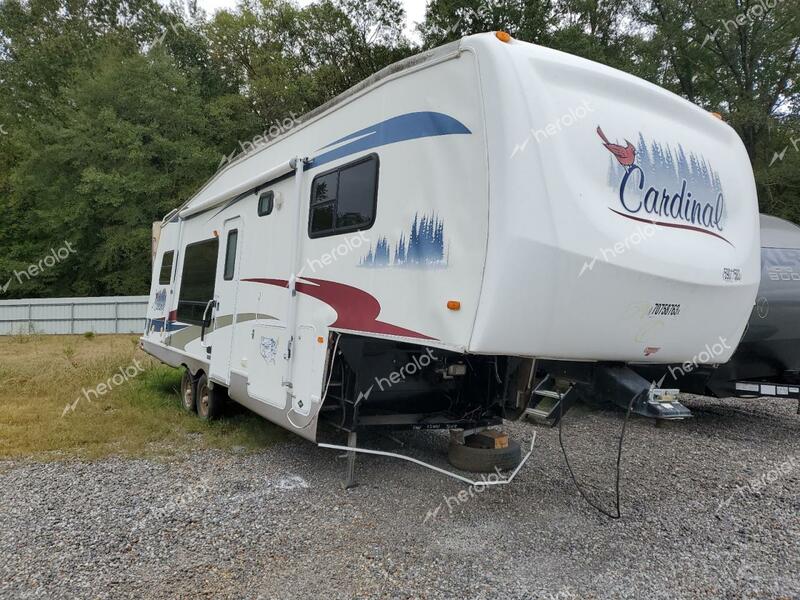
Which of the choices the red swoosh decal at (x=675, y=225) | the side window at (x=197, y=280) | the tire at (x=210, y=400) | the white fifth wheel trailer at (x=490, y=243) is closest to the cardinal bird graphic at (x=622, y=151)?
the white fifth wheel trailer at (x=490, y=243)

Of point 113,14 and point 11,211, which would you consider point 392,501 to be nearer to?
point 11,211

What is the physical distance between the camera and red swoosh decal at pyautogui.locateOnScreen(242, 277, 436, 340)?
3931 millimetres

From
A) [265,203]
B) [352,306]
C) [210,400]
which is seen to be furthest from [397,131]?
→ [210,400]

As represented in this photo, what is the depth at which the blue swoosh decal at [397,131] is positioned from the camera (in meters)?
3.61

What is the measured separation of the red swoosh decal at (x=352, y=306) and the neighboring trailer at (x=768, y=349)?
144 inches

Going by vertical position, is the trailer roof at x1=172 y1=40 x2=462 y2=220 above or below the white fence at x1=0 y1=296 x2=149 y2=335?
above

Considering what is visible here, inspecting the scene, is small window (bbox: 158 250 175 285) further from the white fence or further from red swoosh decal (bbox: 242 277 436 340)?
the white fence

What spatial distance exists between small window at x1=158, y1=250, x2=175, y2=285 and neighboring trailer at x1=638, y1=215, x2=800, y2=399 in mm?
6533

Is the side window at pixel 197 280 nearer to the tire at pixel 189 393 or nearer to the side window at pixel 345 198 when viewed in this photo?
the tire at pixel 189 393

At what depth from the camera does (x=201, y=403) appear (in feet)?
23.5

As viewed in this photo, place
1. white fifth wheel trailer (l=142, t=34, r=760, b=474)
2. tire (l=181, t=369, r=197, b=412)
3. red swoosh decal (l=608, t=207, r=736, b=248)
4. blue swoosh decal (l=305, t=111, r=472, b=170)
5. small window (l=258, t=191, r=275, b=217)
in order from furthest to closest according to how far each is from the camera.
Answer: tire (l=181, t=369, r=197, b=412), small window (l=258, t=191, r=275, b=217), blue swoosh decal (l=305, t=111, r=472, b=170), red swoosh decal (l=608, t=207, r=736, b=248), white fifth wheel trailer (l=142, t=34, r=760, b=474)

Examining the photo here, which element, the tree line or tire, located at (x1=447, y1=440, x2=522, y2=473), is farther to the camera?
the tree line

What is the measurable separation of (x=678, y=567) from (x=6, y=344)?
1955 centimetres

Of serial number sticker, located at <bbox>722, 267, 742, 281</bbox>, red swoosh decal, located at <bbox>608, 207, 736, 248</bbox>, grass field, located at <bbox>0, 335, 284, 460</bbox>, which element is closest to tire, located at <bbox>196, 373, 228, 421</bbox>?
grass field, located at <bbox>0, 335, 284, 460</bbox>
